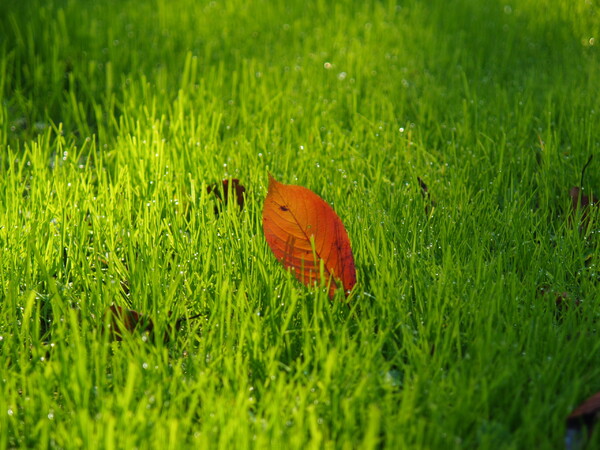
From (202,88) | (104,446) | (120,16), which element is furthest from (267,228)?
(120,16)

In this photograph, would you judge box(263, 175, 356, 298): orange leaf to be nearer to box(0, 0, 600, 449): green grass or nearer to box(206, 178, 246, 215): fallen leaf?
box(0, 0, 600, 449): green grass

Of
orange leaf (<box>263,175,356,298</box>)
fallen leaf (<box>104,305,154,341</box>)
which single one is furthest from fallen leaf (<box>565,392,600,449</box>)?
fallen leaf (<box>104,305,154,341</box>)

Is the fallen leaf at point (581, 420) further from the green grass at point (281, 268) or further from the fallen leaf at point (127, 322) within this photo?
the fallen leaf at point (127, 322)

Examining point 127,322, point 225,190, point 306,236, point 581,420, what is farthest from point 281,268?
point 581,420

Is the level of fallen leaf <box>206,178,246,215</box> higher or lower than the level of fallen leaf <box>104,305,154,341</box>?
higher

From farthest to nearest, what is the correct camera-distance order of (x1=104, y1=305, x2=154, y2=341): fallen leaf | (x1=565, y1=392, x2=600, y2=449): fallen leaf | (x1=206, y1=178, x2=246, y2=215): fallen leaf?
(x1=206, y1=178, x2=246, y2=215): fallen leaf, (x1=104, y1=305, x2=154, y2=341): fallen leaf, (x1=565, y1=392, x2=600, y2=449): fallen leaf

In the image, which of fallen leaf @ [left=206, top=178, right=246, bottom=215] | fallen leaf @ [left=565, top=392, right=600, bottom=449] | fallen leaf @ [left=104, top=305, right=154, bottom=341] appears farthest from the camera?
fallen leaf @ [left=206, top=178, right=246, bottom=215]

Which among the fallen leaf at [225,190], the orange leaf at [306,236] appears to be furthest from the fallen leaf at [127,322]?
the fallen leaf at [225,190]

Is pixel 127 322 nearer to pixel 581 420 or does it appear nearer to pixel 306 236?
pixel 306 236
